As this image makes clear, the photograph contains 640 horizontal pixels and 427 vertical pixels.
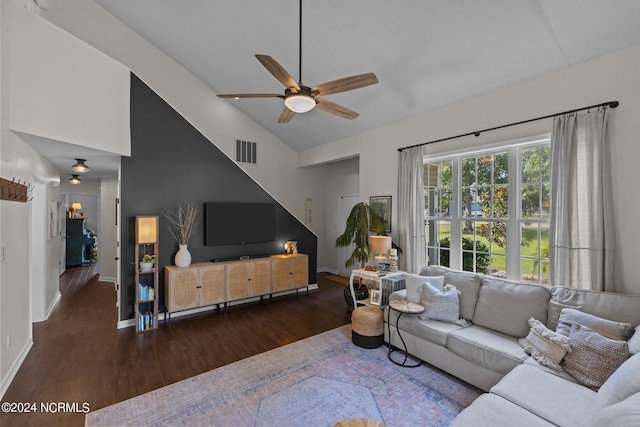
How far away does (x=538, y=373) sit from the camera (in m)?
2.02

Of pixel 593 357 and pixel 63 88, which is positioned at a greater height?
pixel 63 88

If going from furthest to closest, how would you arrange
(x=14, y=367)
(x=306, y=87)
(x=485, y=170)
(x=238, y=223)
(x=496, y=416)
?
(x=238, y=223), (x=485, y=170), (x=14, y=367), (x=306, y=87), (x=496, y=416)

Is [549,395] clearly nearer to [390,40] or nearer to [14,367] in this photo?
[390,40]

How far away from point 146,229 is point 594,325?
4877 mm

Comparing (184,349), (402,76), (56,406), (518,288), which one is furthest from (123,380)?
(402,76)

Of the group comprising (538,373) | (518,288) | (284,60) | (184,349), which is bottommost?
(184,349)

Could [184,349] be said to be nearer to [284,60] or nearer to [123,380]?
[123,380]

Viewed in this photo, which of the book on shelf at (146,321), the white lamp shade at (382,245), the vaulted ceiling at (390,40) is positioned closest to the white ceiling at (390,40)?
the vaulted ceiling at (390,40)

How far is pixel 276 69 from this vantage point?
229 centimetres

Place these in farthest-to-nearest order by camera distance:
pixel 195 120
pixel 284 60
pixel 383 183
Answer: pixel 195 120 < pixel 383 183 < pixel 284 60

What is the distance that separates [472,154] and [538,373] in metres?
2.69

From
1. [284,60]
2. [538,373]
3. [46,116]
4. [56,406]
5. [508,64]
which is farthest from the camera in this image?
[284,60]

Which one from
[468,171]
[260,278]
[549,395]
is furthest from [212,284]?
[468,171]

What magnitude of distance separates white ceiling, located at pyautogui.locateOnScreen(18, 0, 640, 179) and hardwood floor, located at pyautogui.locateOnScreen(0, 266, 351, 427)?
354cm
